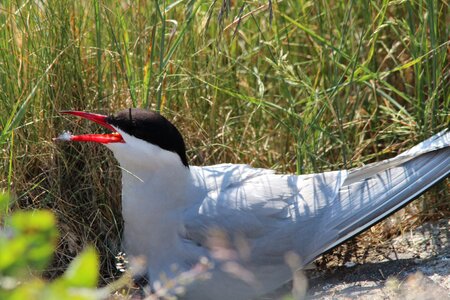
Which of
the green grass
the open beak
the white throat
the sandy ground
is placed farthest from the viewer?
the green grass

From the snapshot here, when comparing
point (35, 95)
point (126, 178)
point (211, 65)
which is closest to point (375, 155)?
point (211, 65)

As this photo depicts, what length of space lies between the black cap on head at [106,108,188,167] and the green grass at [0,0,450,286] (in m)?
0.39

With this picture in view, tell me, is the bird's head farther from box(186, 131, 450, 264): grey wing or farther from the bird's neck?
box(186, 131, 450, 264): grey wing

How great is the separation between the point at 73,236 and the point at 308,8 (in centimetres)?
185

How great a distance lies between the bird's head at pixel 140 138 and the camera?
3.15 m

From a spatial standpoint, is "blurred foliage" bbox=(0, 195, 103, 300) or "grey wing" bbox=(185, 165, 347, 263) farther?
"grey wing" bbox=(185, 165, 347, 263)

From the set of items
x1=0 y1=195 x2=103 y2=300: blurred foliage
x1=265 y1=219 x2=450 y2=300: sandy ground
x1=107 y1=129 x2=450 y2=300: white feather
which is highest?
x1=0 y1=195 x2=103 y2=300: blurred foliage

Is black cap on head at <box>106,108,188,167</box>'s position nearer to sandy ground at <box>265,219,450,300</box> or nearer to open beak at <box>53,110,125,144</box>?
open beak at <box>53,110,125,144</box>

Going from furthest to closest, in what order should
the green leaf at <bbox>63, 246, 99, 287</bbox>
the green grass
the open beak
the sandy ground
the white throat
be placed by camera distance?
the green grass < the white throat < the open beak < the sandy ground < the green leaf at <bbox>63, 246, 99, 287</bbox>

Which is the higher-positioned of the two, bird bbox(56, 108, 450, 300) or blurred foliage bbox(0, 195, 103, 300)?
blurred foliage bbox(0, 195, 103, 300)

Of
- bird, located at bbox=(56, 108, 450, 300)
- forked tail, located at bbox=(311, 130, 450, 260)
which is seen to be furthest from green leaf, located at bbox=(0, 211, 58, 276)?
forked tail, located at bbox=(311, 130, 450, 260)

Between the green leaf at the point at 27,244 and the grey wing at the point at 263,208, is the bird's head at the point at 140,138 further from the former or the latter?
the green leaf at the point at 27,244

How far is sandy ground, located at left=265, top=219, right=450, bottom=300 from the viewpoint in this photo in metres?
3.04

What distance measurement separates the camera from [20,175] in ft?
11.4
